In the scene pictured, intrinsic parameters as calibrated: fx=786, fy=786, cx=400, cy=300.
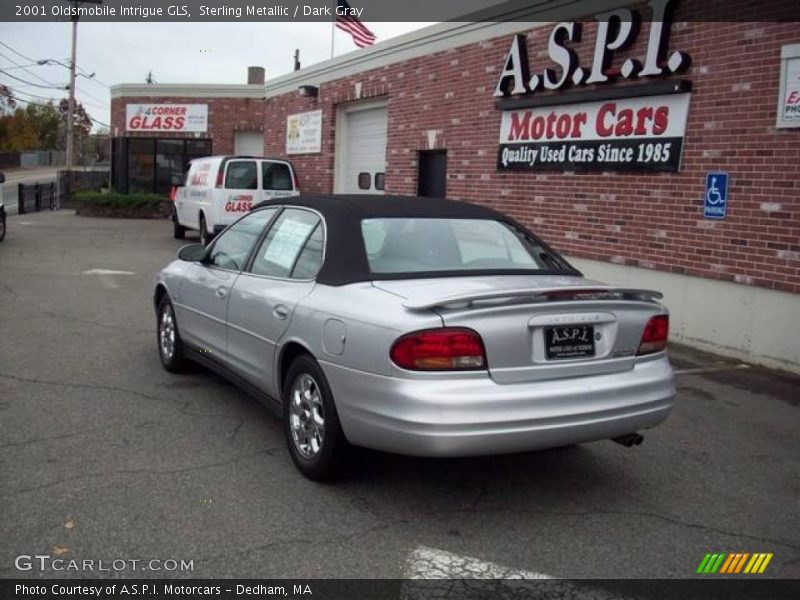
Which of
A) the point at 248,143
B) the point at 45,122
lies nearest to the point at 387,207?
the point at 248,143

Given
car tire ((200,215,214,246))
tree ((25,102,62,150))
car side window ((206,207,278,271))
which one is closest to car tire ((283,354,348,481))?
car side window ((206,207,278,271))

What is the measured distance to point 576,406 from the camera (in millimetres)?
3844

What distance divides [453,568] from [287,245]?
7.89 feet

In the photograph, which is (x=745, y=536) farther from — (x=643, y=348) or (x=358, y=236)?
(x=358, y=236)

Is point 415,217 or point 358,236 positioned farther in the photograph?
point 415,217

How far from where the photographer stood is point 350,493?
13.6ft

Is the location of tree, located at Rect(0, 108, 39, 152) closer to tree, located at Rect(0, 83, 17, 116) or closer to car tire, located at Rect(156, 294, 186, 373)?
tree, located at Rect(0, 83, 17, 116)

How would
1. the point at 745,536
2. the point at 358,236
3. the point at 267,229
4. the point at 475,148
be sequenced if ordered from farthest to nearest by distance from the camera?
the point at 475,148, the point at 267,229, the point at 358,236, the point at 745,536

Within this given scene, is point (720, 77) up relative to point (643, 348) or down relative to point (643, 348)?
up

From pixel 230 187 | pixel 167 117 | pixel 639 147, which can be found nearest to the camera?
pixel 639 147

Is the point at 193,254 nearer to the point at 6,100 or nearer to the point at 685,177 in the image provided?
the point at 685,177

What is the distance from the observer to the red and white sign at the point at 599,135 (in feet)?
28.9

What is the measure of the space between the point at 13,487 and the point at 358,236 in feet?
7.36

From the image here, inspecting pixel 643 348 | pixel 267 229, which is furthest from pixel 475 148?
pixel 643 348
